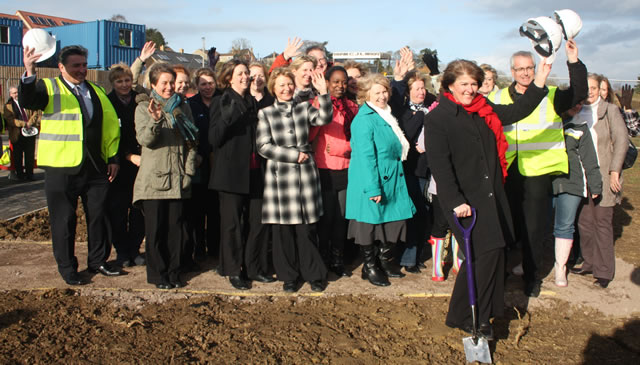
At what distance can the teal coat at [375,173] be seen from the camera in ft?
16.8

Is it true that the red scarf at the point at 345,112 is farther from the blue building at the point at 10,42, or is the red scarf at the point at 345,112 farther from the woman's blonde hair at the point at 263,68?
the blue building at the point at 10,42

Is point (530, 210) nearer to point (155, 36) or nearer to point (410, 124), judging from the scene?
point (410, 124)

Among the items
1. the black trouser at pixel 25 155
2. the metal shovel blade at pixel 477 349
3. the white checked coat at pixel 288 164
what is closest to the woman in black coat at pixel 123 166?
the white checked coat at pixel 288 164

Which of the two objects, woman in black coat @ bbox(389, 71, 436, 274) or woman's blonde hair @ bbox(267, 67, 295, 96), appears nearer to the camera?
woman's blonde hair @ bbox(267, 67, 295, 96)

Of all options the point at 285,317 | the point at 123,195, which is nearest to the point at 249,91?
the point at 123,195

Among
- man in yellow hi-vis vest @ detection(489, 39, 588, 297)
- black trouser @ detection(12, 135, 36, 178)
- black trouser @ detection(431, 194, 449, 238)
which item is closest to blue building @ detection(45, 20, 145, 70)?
black trouser @ detection(12, 135, 36, 178)

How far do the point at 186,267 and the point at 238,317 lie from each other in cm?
140

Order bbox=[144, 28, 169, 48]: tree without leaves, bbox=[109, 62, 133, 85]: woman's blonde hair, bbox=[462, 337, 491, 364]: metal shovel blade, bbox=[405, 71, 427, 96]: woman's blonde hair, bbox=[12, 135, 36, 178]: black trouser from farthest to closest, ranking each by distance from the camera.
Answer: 1. bbox=[144, 28, 169, 48]: tree without leaves
2. bbox=[12, 135, 36, 178]: black trouser
3. bbox=[405, 71, 427, 96]: woman's blonde hair
4. bbox=[109, 62, 133, 85]: woman's blonde hair
5. bbox=[462, 337, 491, 364]: metal shovel blade

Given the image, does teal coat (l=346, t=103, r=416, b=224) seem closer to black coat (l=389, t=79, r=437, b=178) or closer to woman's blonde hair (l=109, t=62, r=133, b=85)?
black coat (l=389, t=79, r=437, b=178)

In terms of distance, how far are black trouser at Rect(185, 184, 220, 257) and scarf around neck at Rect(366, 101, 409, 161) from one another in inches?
75.2

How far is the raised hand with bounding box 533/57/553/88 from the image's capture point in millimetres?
4164

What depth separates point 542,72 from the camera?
165 inches

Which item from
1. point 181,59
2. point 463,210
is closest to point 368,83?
point 463,210

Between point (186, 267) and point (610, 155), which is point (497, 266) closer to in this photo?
point (610, 155)
